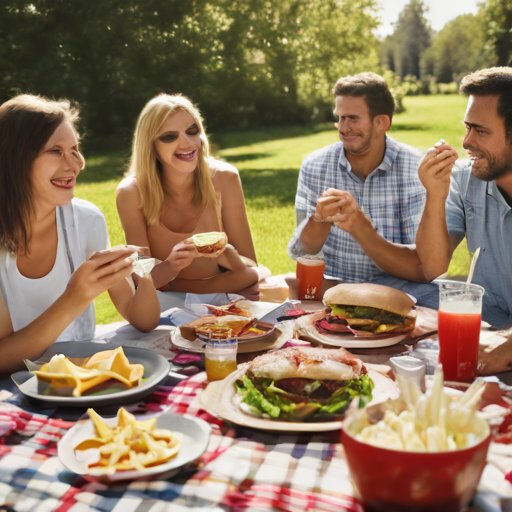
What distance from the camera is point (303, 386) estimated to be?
153 centimetres

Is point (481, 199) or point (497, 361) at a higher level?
point (481, 199)

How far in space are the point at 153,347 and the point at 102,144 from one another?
1558cm

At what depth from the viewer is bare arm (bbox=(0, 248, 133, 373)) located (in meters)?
1.91

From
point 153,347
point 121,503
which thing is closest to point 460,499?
point 121,503

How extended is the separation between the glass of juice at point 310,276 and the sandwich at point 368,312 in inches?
15.5

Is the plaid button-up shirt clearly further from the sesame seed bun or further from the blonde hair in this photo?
the sesame seed bun

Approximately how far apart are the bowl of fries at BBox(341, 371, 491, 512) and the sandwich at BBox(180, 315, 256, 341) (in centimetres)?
92

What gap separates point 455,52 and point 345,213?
27987 mm

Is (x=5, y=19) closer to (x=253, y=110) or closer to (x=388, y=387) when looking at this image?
(x=253, y=110)

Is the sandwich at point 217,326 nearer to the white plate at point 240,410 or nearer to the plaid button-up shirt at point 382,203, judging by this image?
the white plate at point 240,410

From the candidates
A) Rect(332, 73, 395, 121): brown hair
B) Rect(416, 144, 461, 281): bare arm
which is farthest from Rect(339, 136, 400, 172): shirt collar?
Rect(416, 144, 461, 281): bare arm

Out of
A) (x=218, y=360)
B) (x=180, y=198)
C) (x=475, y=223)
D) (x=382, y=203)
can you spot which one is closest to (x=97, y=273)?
(x=218, y=360)

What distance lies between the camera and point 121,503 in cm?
116

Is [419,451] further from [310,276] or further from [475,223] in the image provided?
[475,223]
